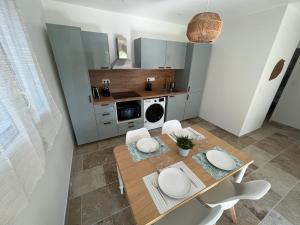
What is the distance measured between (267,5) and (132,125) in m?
3.13

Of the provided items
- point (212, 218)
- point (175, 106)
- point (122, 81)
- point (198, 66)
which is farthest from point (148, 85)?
point (212, 218)

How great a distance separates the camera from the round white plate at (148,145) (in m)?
1.33

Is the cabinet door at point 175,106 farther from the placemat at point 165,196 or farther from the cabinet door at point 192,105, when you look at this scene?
the placemat at point 165,196

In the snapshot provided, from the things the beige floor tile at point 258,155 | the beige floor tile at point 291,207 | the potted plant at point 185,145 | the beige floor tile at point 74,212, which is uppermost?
the potted plant at point 185,145

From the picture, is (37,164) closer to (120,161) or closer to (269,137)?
(120,161)

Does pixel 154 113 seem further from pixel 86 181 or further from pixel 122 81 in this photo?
pixel 86 181

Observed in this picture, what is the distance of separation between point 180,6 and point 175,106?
197 centimetres

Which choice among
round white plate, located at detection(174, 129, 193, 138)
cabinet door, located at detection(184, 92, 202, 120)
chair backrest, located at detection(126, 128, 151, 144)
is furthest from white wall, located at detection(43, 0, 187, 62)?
round white plate, located at detection(174, 129, 193, 138)

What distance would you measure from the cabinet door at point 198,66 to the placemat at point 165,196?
8.17 ft

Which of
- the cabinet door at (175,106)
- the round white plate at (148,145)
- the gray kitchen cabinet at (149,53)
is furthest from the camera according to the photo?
the cabinet door at (175,106)

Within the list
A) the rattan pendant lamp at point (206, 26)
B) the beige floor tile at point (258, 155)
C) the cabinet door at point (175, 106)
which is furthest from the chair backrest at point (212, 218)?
the cabinet door at point (175, 106)

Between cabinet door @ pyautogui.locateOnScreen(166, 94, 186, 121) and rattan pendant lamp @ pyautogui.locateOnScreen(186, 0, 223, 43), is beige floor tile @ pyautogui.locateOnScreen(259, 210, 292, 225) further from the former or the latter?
cabinet door @ pyautogui.locateOnScreen(166, 94, 186, 121)

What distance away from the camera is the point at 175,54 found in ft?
9.50

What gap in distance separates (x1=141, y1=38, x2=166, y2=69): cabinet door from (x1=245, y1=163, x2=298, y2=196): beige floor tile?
2.64m
